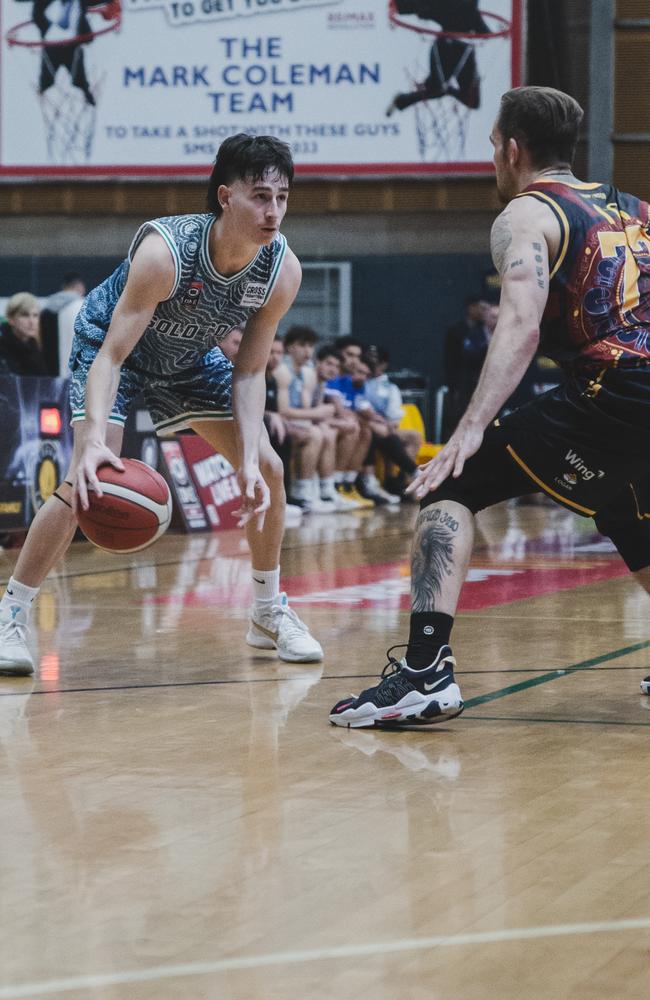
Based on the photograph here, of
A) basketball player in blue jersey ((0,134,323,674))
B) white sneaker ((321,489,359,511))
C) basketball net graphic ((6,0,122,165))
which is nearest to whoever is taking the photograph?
basketball player in blue jersey ((0,134,323,674))

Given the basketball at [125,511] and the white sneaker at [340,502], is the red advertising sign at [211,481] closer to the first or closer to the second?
the white sneaker at [340,502]

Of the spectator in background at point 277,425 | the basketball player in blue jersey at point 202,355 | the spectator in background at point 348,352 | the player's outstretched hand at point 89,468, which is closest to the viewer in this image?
the player's outstretched hand at point 89,468

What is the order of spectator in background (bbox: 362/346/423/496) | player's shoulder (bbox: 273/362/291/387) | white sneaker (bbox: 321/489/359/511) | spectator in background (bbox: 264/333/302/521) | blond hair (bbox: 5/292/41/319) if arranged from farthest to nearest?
spectator in background (bbox: 362/346/423/496) < white sneaker (bbox: 321/489/359/511) < player's shoulder (bbox: 273/362/291/387) < spectator in background (bbox: 264/333/302/521) < blond hair (bbox: 5/292/41/319)

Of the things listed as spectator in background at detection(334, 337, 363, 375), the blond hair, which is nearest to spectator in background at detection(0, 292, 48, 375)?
the blond hair

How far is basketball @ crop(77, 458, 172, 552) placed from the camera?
4.60 metres

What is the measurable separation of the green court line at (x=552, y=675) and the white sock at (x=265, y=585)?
1.03 meters

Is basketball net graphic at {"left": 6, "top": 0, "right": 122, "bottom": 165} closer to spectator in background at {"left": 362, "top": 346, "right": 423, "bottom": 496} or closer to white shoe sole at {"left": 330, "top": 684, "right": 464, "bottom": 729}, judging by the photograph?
spectator in background at {"left": 362, "top": 346, "right": 423, "bottom": 496}

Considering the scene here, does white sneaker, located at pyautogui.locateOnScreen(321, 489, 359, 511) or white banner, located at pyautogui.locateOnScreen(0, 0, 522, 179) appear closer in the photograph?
white sneaker, located at pyautogui.locateOnScreen(321, 489, 359, 511)

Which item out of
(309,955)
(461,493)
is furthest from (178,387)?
(309,955)

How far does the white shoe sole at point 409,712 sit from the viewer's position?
4.09 m

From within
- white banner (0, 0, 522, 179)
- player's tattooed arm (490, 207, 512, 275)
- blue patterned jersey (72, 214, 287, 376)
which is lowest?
blue patterned jersey (72, 214, 287, 376)

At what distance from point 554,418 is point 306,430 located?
355 inches

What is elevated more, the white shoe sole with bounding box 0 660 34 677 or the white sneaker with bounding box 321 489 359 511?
the white shoe sole with bounding box 0 660 34 677

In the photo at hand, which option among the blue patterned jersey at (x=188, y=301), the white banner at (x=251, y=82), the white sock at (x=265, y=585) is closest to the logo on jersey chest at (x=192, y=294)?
the blue patterned jersey at (x=188, y=301)
